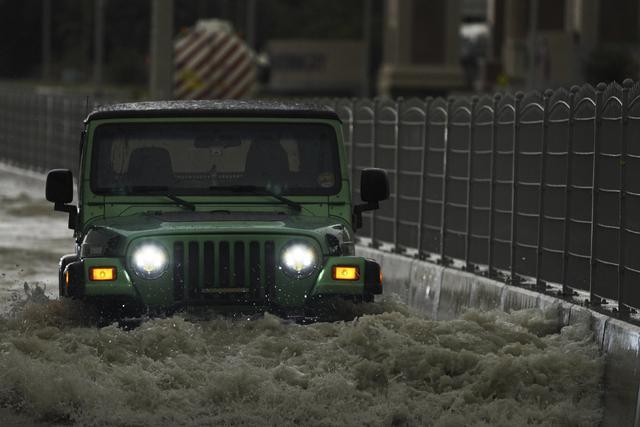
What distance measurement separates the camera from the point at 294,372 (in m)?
10.8

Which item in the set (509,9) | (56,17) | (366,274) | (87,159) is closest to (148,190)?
(87,159)

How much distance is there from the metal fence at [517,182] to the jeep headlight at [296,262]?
6.70 ft

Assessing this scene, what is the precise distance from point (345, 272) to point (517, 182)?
3.81m

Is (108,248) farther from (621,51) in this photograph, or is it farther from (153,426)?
(621,51)

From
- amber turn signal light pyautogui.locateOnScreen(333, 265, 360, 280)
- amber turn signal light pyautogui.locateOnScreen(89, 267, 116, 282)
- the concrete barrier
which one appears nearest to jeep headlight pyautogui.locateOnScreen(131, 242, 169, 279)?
amber turn signal light pyautogui.locateOnScreen(89, 267, 116, 282)

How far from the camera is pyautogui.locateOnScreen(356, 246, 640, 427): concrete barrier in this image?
10297 mm

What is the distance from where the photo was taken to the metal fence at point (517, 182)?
12406mm

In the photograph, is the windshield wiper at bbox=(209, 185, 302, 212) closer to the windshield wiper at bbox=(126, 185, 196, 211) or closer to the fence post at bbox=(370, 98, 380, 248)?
the windshield wiper at bbox=(126, 185, 196, 211)

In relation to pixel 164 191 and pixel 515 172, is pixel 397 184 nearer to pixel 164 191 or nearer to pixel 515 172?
pixel 515 172

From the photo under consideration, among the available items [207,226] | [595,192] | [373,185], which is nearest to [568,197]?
[595,192]

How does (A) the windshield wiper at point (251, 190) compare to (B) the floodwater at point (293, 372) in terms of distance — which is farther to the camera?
(A) the windshield wiper at point (251, 190)

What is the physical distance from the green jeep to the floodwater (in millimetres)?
237

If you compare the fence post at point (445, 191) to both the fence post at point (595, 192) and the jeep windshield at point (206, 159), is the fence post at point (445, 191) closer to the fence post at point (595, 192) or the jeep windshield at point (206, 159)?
the fence post at point (595, 192)

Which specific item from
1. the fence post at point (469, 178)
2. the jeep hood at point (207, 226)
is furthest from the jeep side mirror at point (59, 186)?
the fence post at point (469, 178)
